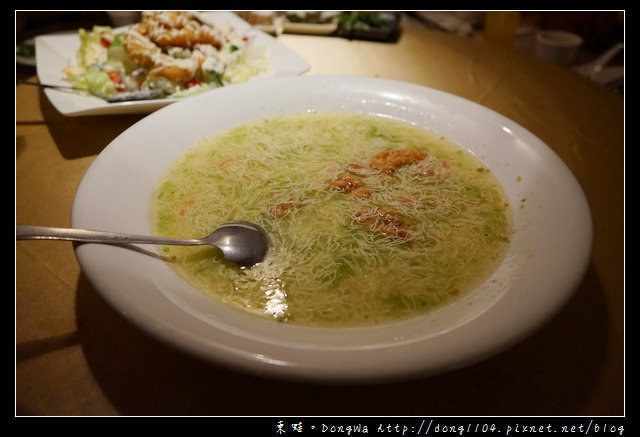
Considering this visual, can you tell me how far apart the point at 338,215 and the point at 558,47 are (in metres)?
4.28

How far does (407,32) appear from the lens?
3695 millimetres

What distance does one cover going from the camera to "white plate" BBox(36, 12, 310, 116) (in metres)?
2.24

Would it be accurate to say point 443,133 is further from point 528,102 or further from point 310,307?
point 310,307

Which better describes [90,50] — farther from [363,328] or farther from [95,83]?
[363,328]

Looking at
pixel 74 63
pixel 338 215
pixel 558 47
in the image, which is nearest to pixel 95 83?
pixel 74 63

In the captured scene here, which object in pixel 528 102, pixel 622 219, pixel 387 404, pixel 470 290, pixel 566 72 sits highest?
pixel 566 72

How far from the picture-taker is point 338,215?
1.74 meters

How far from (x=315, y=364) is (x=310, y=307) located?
0.38m

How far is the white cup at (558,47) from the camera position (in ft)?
15.2

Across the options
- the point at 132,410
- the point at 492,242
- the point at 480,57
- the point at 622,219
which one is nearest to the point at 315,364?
the point at 132,410

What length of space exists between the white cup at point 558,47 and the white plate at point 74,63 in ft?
10.7

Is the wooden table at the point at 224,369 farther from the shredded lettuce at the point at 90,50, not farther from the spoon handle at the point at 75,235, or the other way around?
the shredded lettuce at the point at 90,50

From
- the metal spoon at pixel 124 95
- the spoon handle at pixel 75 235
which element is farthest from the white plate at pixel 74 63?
the spoon handle at pixel 75 235
